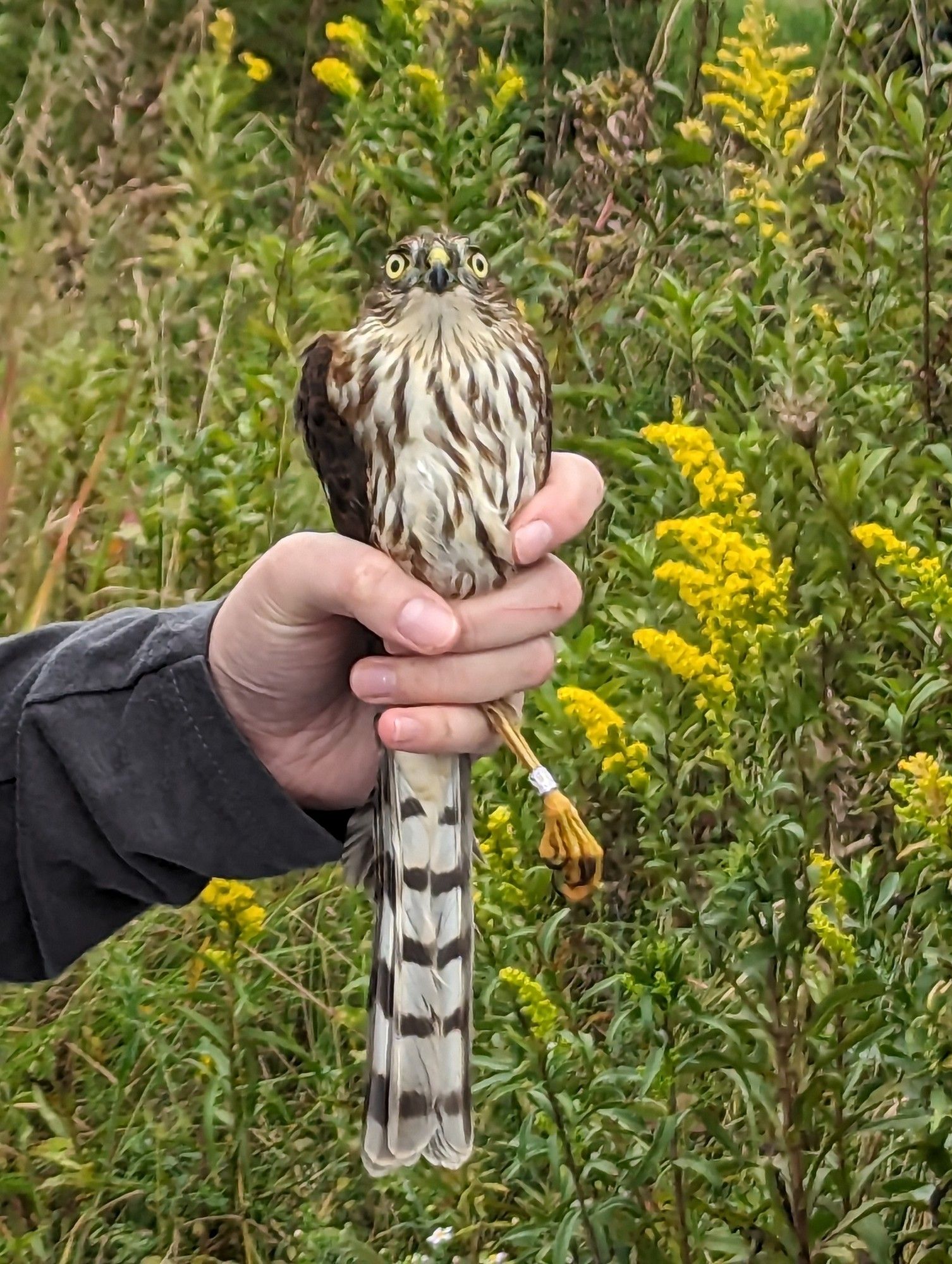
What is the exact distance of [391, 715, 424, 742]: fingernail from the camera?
1.28 meters

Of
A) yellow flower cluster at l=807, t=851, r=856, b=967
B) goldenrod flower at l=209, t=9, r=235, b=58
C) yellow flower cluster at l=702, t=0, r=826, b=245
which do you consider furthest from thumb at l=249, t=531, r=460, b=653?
goldenrod flower at l=209, t=9, r=235, b=58

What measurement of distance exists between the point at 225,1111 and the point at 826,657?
0.95 meters

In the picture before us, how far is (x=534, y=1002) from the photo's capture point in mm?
1180

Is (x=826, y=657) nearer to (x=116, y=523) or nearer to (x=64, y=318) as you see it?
(x=116, y=523)

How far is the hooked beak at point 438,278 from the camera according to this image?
1311 mm

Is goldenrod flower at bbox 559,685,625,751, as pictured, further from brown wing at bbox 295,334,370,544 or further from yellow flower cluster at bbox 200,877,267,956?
yellow flower cluster at bbox 200,877,267,956

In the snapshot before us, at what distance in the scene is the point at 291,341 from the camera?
214cm

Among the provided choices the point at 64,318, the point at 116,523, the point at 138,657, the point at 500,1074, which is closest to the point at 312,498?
the point at 116,523

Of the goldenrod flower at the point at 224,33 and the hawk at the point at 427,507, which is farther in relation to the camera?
the goldenrod flower at the point at 224,33

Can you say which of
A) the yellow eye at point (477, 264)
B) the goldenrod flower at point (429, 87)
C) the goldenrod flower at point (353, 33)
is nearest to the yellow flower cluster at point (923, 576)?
the yellow eye at point (477, 264)

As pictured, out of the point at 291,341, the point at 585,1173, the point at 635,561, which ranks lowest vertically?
the point at 585,1173

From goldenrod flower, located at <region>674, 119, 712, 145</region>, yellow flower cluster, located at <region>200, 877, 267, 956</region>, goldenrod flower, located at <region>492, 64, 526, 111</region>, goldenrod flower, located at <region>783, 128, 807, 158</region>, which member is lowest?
yellow flower cluster, located at <region>200, 877, 267, 956</region>

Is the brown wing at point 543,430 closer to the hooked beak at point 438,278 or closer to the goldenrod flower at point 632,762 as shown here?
the hooked beak at point 438,278

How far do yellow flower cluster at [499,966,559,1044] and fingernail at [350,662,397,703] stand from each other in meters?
0.29
